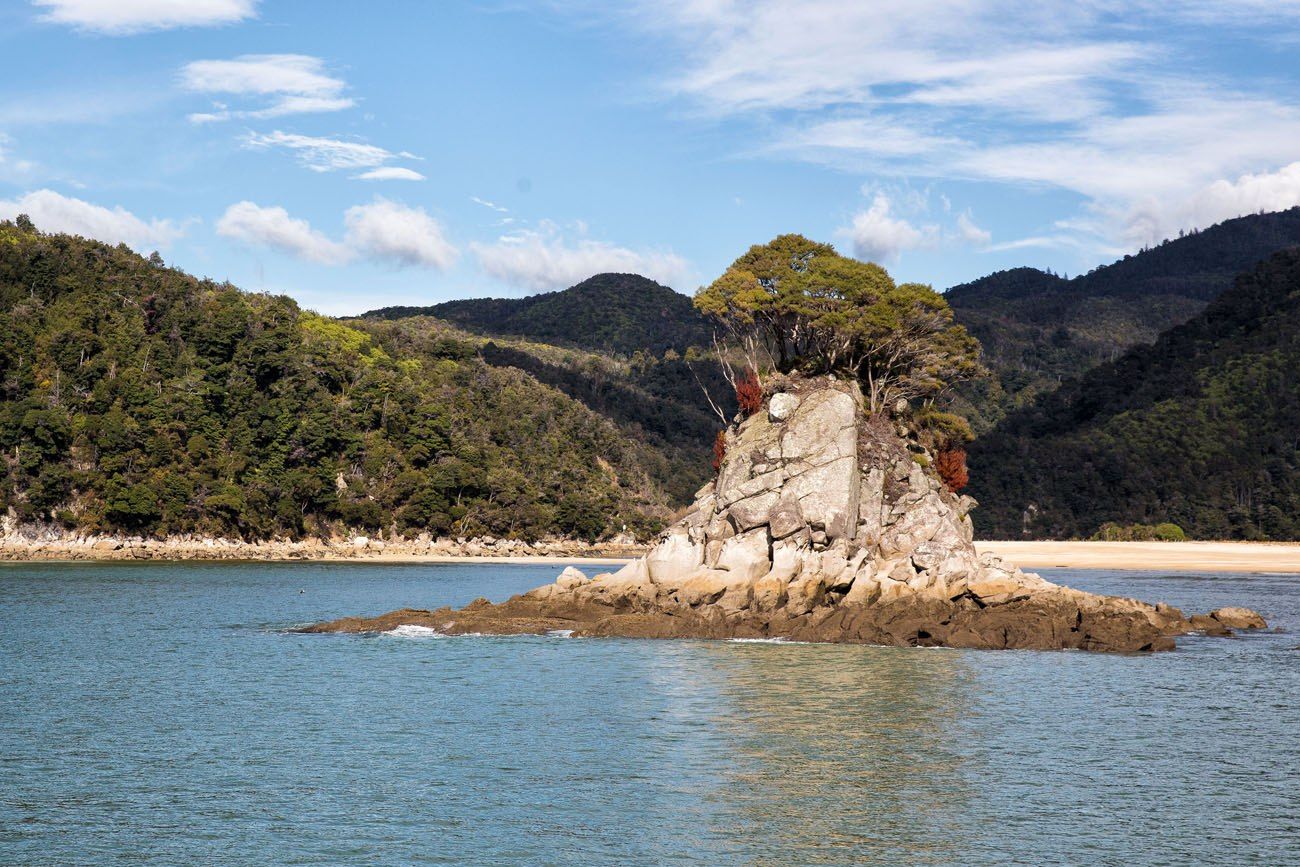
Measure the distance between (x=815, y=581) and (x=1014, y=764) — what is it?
74.6 ft

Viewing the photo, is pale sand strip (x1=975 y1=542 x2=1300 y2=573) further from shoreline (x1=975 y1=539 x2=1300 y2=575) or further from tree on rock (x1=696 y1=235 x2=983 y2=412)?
tree on rock (x1=696 y1=235 x2=983 y2=412)

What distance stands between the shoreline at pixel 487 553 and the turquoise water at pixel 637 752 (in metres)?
54.8

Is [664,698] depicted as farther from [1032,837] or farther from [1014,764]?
[1032,837]

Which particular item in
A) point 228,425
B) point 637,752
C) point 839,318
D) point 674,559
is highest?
point 839,318

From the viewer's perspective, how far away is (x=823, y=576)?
48.9m

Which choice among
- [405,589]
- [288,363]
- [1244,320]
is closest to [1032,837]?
[405,589]

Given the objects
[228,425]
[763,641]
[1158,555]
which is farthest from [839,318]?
[228,425]

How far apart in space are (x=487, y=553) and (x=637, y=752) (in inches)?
3699

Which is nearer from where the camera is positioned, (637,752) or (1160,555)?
(637,752)

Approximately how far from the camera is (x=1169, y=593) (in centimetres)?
6862

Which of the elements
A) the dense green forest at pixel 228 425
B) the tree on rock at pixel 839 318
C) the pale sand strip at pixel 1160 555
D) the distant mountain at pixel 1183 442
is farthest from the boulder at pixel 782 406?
the distant mountain at pixel 1183 442

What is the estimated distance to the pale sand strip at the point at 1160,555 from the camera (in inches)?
3725

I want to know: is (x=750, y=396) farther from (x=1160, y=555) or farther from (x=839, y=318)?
(x=1160, y=555)

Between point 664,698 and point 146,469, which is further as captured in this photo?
point 146,469
